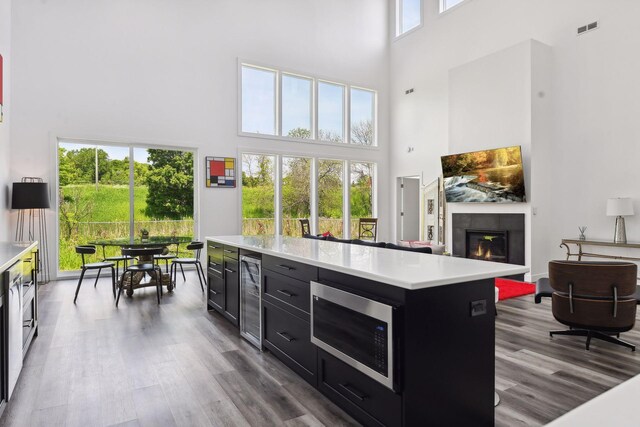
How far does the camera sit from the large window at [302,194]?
854 cm

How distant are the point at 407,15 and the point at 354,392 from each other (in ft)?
33.1

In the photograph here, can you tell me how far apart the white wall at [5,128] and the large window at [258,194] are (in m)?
3.93

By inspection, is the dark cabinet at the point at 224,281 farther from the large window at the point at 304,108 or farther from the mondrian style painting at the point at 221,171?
the large window at the point at 304,108

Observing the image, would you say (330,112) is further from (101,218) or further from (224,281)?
(224,281)

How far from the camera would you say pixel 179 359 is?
3053mm

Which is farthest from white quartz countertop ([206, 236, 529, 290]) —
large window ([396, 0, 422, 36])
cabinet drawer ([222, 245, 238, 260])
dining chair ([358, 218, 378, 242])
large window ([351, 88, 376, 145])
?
large window ([396, 0, 422, 36])

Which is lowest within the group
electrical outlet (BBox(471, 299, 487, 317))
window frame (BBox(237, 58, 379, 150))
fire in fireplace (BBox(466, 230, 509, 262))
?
fire in fireplace (BBox(466, 230, 509, 262))

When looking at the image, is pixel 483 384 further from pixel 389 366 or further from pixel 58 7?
pixel 58 7

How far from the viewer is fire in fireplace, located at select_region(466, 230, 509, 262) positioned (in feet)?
23.4

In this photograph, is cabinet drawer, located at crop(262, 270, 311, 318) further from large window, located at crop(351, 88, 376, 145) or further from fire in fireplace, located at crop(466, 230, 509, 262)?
large window, located at crop(351, 88, 376, 145)

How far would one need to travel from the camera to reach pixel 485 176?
7250 mm

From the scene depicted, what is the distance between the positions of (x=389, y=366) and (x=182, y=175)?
22.3ft

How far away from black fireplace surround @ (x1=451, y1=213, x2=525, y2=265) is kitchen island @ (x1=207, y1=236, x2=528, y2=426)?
5.07 meters

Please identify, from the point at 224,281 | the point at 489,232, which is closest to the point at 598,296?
A: the point at 224,281
